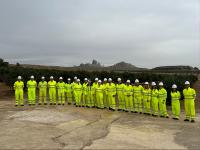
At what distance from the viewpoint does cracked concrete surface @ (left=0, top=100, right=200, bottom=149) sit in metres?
13.1

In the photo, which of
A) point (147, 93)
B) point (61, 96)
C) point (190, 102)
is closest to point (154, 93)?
point (147, 93)

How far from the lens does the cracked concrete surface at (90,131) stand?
42.9 ft

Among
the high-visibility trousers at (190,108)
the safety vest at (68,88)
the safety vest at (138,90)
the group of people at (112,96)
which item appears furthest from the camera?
the safety vest at (68,88)

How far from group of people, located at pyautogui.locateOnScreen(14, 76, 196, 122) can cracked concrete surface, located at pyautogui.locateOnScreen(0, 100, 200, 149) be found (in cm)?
82

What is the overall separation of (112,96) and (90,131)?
7.54 m

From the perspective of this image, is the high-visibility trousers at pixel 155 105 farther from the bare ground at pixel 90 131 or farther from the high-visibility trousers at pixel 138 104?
the high-visibility trousers at pixel 138 104

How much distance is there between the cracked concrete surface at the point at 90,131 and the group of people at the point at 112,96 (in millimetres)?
817

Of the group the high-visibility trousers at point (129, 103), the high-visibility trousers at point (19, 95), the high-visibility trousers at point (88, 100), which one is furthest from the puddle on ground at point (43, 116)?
the high-visibility trousers at point (129, 103)

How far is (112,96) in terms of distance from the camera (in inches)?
898

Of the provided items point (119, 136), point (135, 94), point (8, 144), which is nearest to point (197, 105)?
point (135, 94)

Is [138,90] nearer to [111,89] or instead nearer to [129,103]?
[129,103]

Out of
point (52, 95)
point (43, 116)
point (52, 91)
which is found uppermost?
point (52, 91)

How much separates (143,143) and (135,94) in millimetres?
8548

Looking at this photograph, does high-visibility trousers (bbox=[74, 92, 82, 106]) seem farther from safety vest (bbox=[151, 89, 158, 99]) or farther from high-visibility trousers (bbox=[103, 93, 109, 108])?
safety vest (bbox=[151, 89, 158, 99])
